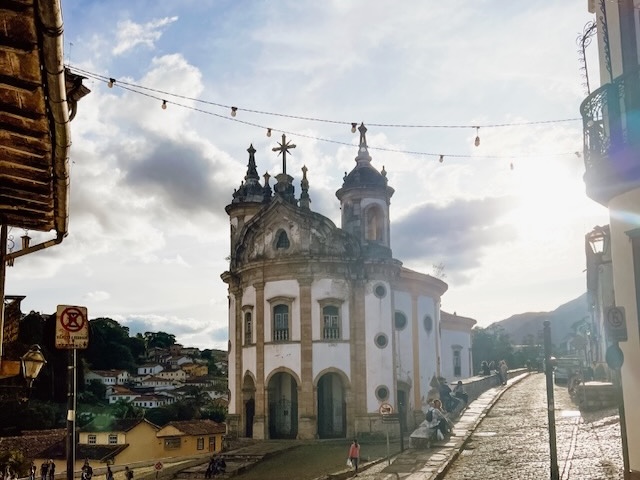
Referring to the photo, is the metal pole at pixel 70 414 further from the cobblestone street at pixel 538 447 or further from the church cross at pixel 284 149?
the church cross at pixel 284 149

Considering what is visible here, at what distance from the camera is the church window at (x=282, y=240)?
→ 31641mm

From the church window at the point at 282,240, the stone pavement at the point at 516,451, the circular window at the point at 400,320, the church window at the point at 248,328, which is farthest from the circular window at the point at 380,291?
the stone pavement at the point at 516,451

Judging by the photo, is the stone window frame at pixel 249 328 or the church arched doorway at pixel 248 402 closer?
the church arched doorway at pixel 248 402

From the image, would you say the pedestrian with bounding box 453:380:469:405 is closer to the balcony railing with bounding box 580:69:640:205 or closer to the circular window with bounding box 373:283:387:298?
the circular window with bounding box 373:283:387:298

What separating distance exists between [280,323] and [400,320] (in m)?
5.44

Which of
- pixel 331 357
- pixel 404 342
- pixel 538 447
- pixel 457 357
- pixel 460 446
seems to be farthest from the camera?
pixel 457 357

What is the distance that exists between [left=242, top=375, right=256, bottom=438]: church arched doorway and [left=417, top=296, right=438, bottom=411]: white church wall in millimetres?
7284

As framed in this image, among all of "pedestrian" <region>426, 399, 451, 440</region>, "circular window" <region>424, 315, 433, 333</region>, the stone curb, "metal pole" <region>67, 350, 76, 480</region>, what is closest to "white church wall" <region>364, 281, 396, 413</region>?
"circular window" <region>424, 315, 433, 333</region>

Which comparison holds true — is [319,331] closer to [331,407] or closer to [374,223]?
[331,407]

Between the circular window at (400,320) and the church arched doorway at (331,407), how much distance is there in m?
3.60

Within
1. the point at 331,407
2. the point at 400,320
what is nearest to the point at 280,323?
the point at 331,407

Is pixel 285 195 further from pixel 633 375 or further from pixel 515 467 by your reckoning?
pixel 633 375

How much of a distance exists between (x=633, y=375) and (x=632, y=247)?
1.55 meters

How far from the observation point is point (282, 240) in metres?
31.8
